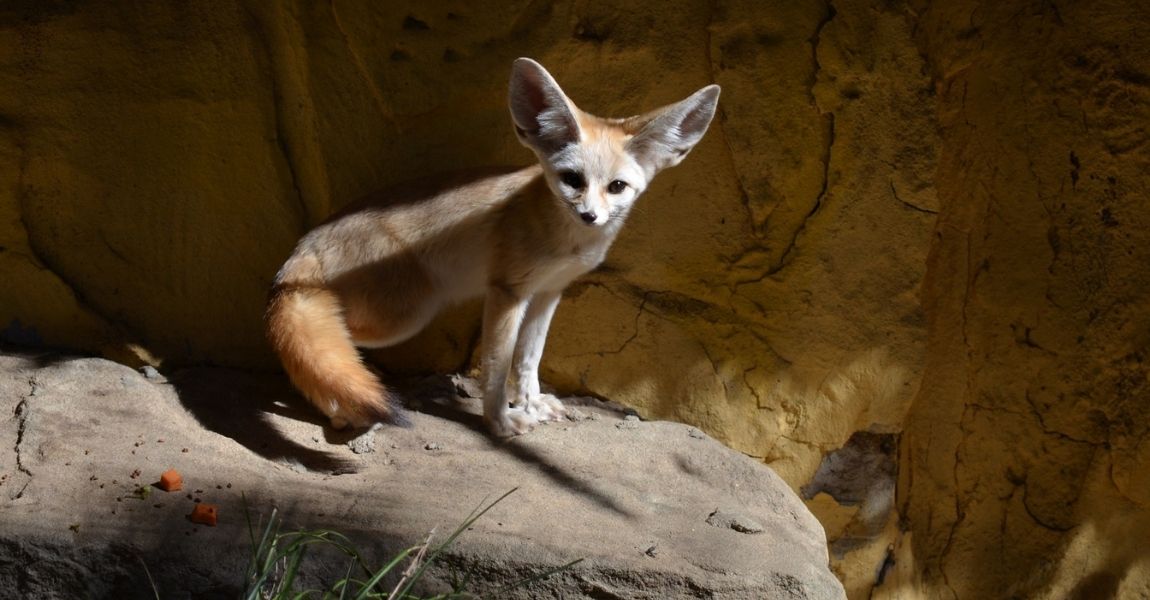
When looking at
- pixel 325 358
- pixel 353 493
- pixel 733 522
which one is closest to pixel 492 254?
pixel 325 358

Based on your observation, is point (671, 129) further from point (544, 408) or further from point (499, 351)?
point (544, 408)

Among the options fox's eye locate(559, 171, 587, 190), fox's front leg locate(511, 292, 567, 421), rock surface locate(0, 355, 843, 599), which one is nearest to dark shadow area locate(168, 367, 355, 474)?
rock surface locate(0, 355, 843, 599)

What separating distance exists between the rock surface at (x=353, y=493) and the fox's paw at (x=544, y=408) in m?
0.11

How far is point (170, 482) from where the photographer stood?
8.66 ft

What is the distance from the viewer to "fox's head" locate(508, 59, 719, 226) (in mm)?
3025

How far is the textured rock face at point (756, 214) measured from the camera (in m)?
3.40

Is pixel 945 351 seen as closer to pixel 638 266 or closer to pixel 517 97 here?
pixel 638 266

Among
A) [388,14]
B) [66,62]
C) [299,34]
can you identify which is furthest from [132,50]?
[388,14]

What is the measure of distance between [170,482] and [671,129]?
1.75 meters

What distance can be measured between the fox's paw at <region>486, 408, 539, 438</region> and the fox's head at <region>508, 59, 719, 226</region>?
731mm

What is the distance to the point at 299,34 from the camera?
3.52 m

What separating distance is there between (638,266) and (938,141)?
1130 millimetres

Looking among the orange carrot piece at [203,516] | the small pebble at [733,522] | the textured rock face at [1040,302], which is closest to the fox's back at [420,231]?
the orange carrot piece at [203,516]

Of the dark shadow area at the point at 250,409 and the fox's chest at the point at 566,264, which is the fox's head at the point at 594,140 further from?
the dark shadow area at the point at 250,409
